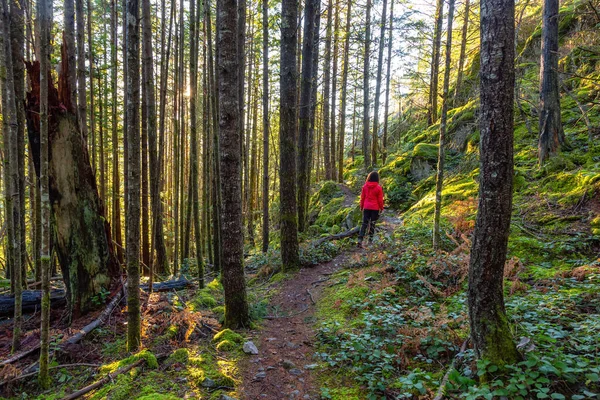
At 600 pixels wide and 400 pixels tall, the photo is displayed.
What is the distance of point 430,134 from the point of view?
1579 cm

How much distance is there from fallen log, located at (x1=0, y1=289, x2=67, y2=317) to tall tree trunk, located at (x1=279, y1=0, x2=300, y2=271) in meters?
4.50

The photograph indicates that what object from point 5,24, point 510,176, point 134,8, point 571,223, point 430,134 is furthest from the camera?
point 430,134

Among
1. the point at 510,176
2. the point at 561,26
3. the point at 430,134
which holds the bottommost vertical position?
the point at 510,176

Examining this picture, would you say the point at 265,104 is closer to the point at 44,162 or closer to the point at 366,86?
the point at 44,162

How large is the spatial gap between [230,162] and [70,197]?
3.19 meters

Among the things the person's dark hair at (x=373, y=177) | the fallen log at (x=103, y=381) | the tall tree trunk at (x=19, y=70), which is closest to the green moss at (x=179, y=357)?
Answer: the fallen log at (x=103, y=381)

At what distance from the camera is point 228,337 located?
14.8 ft

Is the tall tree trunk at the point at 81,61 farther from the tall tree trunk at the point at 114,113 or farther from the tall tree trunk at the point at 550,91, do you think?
the tall tree trunk at the point at 550,91

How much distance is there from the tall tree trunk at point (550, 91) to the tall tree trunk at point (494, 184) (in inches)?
255

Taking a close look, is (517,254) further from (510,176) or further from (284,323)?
(284,323)

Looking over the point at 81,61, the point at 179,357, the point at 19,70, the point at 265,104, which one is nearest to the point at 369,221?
the point at 265,104

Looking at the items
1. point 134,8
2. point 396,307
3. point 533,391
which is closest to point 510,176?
point 533,391

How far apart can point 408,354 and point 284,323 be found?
2.23m

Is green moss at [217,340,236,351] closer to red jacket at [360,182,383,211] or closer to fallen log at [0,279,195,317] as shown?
fallen log at [0,279,195,317]
